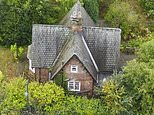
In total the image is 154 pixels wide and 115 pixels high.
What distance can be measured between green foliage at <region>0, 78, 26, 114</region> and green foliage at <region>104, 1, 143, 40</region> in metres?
16.4

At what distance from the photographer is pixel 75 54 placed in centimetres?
4247

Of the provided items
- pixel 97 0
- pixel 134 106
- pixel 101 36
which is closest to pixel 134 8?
pixel 97 0

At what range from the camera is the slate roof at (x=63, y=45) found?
1756 inches

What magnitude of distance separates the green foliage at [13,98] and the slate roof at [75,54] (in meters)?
3.93

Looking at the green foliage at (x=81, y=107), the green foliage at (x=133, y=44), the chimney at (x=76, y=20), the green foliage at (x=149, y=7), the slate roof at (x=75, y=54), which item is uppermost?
the green foliage at (x=149, y=7)

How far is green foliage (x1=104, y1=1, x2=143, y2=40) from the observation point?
53438mm

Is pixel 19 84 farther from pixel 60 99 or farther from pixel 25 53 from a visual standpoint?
pixel 25 53

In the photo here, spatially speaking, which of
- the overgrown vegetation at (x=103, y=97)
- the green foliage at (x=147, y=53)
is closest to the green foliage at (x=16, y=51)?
the overgrown vegetation at (x=103, y=97)

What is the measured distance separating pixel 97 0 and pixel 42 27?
14747mm

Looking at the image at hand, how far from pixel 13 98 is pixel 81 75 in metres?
7.15

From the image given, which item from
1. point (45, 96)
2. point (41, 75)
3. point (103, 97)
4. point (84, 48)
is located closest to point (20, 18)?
point (41, 75)

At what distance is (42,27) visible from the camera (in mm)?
44656

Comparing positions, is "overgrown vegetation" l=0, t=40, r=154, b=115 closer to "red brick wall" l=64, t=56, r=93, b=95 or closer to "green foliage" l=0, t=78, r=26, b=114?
"green foliage" l=0, t=78, r=26, b=114

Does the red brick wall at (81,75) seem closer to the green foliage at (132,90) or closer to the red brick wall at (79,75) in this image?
the red brick wall at (79,75)
